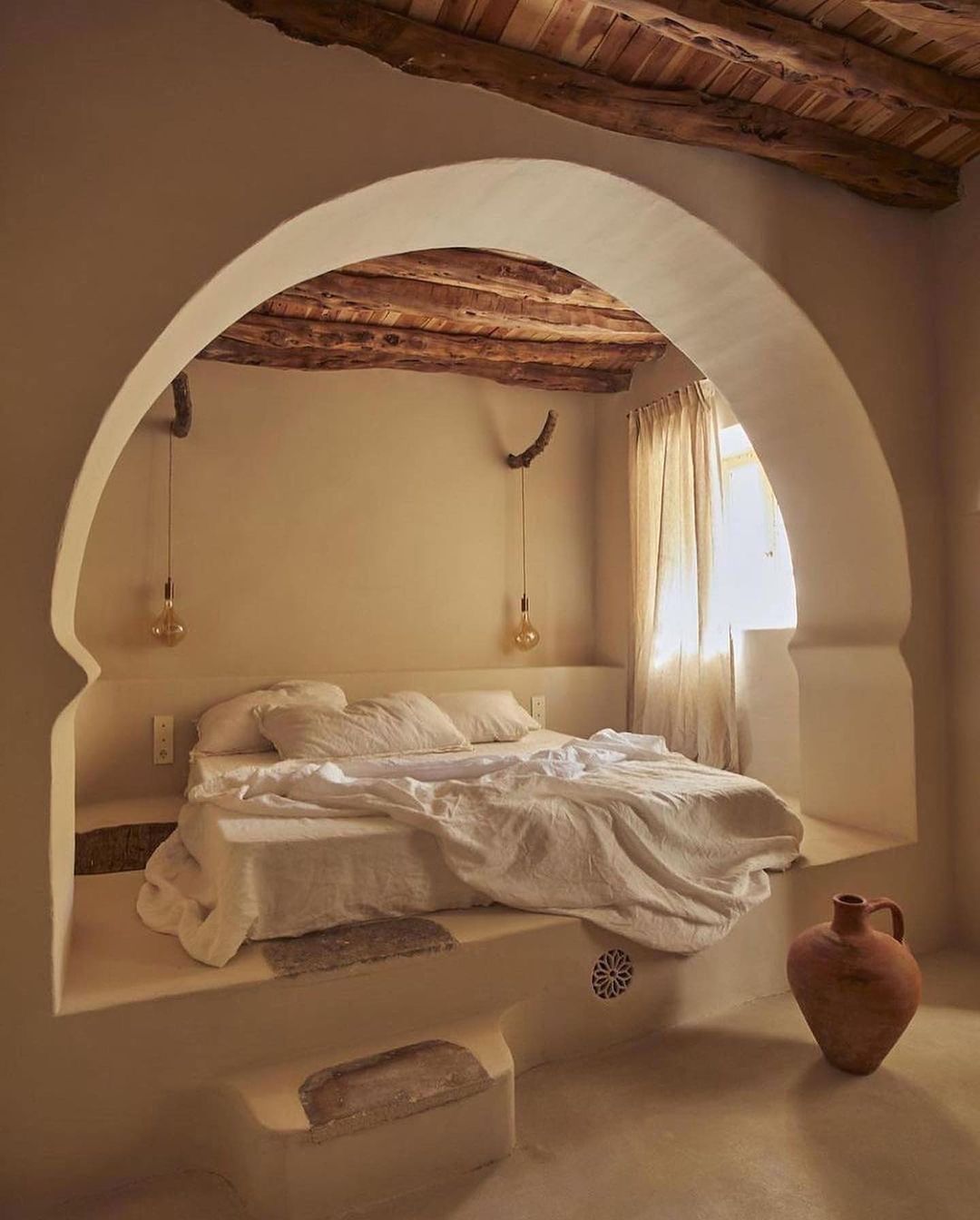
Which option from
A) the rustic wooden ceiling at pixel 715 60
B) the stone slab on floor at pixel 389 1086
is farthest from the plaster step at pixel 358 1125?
the rustic wooden ceiling at pixel 715 60

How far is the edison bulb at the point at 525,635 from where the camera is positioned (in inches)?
158

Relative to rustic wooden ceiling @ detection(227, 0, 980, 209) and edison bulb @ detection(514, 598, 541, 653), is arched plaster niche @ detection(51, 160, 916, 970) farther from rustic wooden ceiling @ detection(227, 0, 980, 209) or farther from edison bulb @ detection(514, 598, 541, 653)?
edison bulb @ detection(514, 598, 541, 653)

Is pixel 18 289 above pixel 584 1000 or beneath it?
above

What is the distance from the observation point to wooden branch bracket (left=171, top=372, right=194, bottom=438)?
3.17 m

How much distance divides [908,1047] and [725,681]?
167 centimetres

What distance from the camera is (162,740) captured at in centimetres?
323

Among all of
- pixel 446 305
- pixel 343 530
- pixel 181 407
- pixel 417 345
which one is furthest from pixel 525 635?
pixel 181 407

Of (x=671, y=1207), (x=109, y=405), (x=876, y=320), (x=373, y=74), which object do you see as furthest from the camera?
(x=876, y=320)

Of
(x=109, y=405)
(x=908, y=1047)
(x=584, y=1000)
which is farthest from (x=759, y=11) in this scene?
(x=908, y=1047)

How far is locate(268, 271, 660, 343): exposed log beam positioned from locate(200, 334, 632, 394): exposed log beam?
9.8 inches

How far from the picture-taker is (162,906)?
5.90 ft

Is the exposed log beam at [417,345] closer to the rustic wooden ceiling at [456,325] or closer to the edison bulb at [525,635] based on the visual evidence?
the rustic wooden ceiling at [456,325]

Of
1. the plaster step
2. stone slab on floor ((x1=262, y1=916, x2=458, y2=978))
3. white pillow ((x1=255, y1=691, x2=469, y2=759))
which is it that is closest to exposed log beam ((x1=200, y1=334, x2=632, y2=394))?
white pillow ((x1=255, y1=691, x2=469, y2=759))

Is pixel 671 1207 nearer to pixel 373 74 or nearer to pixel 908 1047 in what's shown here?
pixel 908 1047
